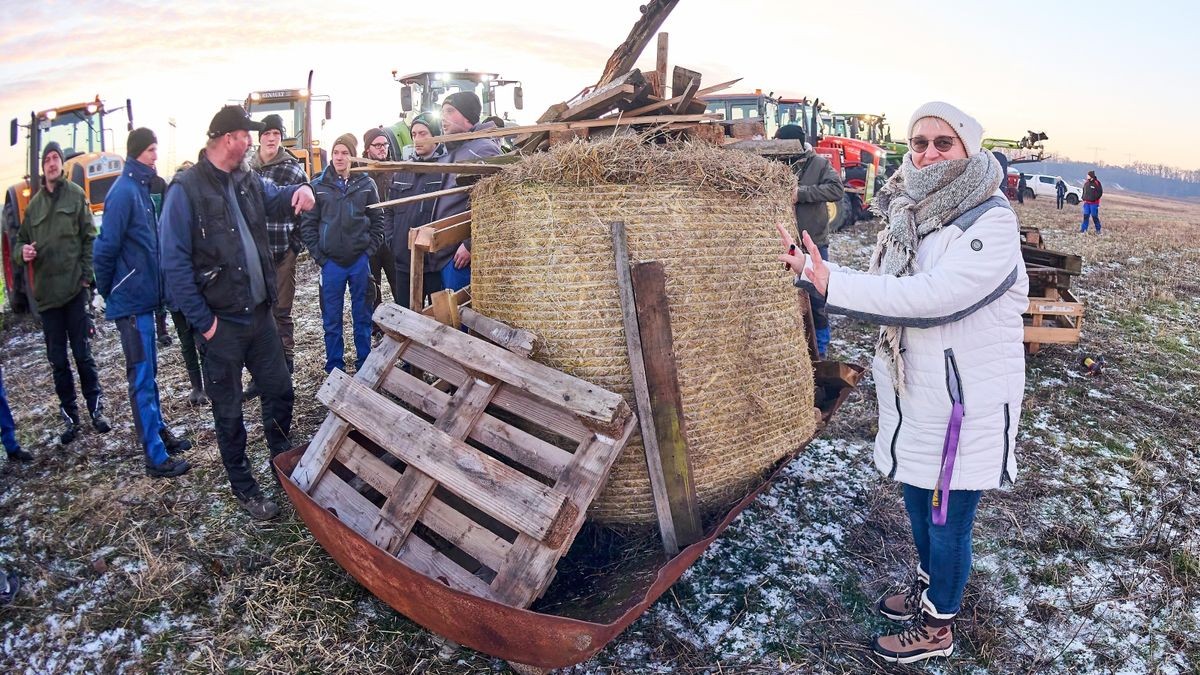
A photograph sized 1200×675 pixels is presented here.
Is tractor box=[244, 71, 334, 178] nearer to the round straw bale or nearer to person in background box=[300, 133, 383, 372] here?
person in background box=[300, 133, 383, 372]

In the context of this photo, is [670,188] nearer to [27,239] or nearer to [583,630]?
[583,630]

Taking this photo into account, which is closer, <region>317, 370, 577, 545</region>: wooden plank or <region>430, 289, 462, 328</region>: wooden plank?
<region>317, 370, 577, 545</region>: wooden plank

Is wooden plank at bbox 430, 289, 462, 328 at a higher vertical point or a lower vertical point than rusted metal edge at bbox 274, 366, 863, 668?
higher

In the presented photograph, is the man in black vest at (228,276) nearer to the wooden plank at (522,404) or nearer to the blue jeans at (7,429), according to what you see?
the wooden plank at (522,404)

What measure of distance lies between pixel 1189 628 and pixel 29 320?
11519 millimetres

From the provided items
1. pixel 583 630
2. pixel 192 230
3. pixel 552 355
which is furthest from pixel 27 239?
pixel 583 630

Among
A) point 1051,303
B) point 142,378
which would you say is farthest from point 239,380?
point 1051,303

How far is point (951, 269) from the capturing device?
220 centimetres

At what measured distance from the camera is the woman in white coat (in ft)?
7.28

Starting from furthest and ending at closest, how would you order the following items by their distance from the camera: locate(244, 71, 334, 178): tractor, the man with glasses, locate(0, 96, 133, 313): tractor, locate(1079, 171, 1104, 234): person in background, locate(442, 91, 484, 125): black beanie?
locate(1079, 171, 1104, 234): person in background < locate(244, 71, 334, 178): tractor < locate(0, 96, 133, 313): tractor < the man with glasses < locate(442, 91, 484, 125): black beanie

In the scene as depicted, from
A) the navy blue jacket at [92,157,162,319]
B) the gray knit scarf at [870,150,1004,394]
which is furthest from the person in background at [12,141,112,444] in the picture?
the gray knit scarf at [870,150,1004,394]

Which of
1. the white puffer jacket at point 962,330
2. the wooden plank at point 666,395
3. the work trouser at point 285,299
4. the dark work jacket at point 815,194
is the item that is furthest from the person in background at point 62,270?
the dark work jacket at point 815,194

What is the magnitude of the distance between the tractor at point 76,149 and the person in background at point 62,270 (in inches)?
244

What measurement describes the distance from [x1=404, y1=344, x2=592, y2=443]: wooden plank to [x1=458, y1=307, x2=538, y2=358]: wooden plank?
0.56ft
